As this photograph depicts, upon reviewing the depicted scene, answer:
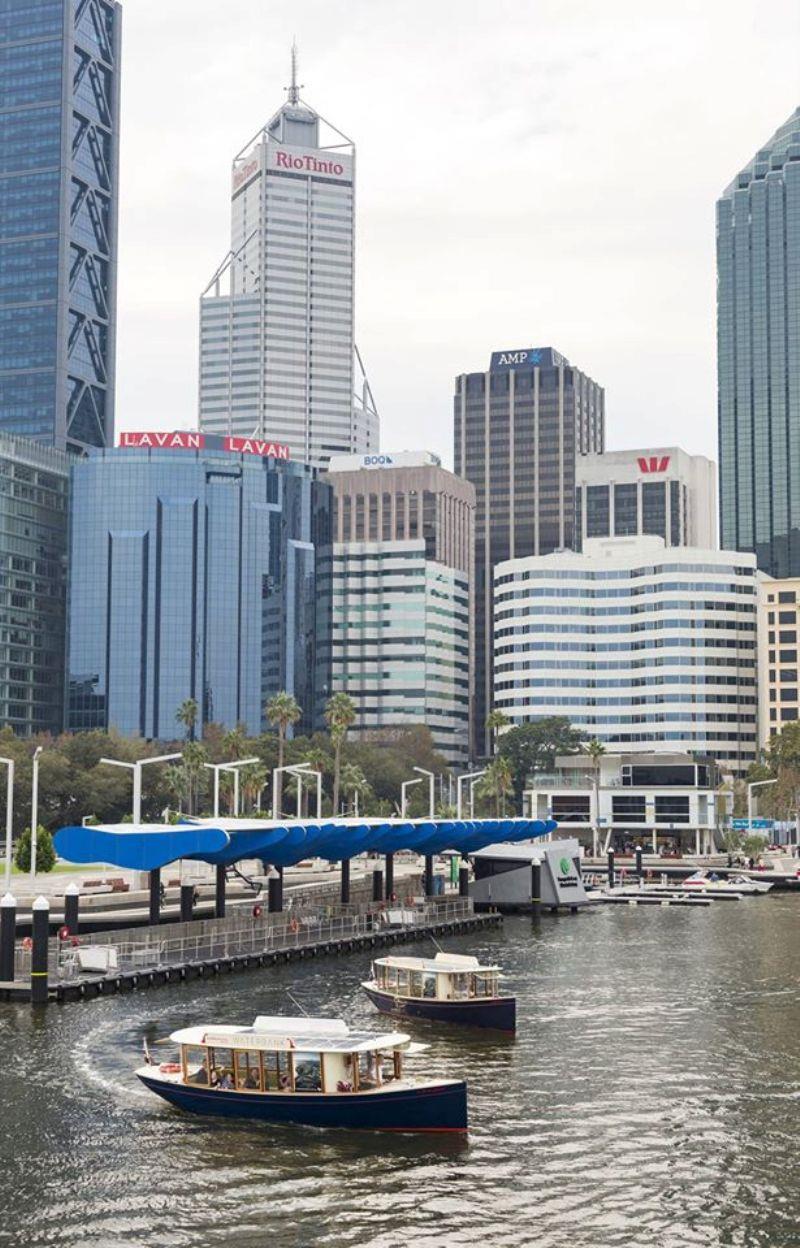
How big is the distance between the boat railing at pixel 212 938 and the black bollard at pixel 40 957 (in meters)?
2.40

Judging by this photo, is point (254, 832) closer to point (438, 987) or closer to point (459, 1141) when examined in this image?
point (438, 987)

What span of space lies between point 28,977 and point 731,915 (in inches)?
3260

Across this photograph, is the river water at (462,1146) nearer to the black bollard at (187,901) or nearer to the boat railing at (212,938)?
the boat railing at (212,938)

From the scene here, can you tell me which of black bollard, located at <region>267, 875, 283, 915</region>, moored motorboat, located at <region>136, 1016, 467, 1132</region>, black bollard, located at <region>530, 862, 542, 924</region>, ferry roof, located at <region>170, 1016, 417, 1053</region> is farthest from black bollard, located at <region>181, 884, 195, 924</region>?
black bollard, located at <region>530, 862, 542, 924</region>

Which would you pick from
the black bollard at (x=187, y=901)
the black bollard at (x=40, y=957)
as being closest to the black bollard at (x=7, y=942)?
the black bollard at (x=40, y=957)

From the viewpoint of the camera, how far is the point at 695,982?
9625 cm

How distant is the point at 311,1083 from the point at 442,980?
21664 millimetres

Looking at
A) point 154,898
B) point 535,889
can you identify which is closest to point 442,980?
point 154,898

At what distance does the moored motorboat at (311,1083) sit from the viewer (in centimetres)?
5500

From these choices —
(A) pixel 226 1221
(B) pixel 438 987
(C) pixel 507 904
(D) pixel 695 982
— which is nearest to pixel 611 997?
(D) pixel 695 982

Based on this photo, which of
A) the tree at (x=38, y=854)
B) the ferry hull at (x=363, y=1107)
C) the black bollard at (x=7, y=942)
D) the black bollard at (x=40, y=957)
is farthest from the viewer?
the tree at (x=38, y=854)

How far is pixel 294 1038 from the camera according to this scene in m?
56.3

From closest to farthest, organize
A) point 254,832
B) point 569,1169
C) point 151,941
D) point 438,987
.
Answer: point 569,1169 < point 438,987 < point 151,941 < point 254,832

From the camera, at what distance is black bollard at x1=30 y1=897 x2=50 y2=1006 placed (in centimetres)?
8062
